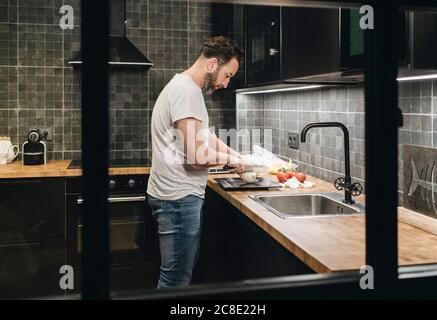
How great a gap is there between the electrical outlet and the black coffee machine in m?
1.78

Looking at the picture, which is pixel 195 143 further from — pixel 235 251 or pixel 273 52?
pixel 235 251

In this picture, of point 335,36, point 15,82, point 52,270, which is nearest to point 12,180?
point 52,270

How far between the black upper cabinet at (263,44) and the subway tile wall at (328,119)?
431 mm

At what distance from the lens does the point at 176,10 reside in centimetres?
427

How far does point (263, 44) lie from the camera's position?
295 cm

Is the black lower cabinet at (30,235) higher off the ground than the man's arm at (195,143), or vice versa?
the man's arm at (195,143)

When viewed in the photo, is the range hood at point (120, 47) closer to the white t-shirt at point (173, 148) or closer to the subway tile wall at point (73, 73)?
the subway tile wall at point (73, 73)

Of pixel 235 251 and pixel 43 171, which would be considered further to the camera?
pixel 43 171

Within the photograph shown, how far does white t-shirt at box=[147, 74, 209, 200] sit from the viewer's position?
237 cm

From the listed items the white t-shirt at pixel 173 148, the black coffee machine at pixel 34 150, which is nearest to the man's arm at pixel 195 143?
the white t-shirt at pixel 173 148

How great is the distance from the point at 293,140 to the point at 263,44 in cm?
94

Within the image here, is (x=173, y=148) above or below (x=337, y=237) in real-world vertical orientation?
above

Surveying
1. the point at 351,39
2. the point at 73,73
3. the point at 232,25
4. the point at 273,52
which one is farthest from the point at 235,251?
the point at 73,73

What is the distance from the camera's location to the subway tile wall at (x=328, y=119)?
213cm
